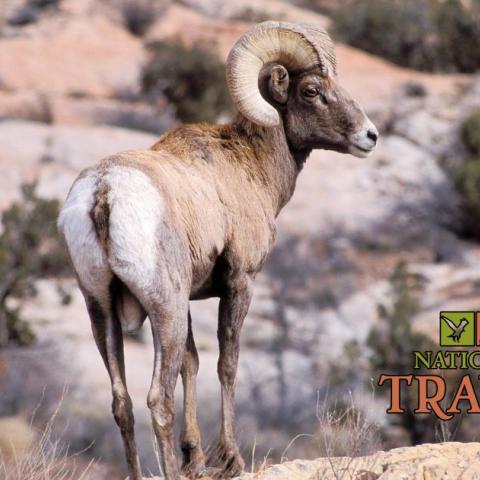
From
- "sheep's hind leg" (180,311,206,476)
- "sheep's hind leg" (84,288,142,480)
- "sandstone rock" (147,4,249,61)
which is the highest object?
"sheep's hind leg" (84,288,142,480)

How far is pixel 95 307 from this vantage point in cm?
677

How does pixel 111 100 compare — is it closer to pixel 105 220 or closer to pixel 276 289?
pixel 276 289

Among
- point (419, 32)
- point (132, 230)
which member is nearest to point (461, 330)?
point (132, 230)

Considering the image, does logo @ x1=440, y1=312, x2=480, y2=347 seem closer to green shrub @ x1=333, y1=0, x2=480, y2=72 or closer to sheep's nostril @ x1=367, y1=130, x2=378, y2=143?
sheep's nostril @ x1=367, y1=130, x2=378, y2=143

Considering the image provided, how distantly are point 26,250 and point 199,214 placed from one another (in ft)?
51.6

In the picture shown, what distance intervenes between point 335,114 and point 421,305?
15727 mm

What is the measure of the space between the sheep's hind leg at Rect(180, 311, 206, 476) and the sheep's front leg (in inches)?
6.2

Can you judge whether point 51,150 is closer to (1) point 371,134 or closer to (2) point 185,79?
(2) point 185,79

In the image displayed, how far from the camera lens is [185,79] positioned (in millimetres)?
34000

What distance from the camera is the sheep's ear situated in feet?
27.3

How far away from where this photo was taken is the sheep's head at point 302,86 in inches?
320

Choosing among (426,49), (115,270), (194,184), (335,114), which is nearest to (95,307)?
A: (115,270)

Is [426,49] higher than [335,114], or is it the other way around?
[335,114]

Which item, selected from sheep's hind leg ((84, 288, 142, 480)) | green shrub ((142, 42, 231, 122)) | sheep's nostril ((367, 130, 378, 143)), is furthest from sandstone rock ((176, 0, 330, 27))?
sheep's hind leg ((84, 288, 142, 480))
